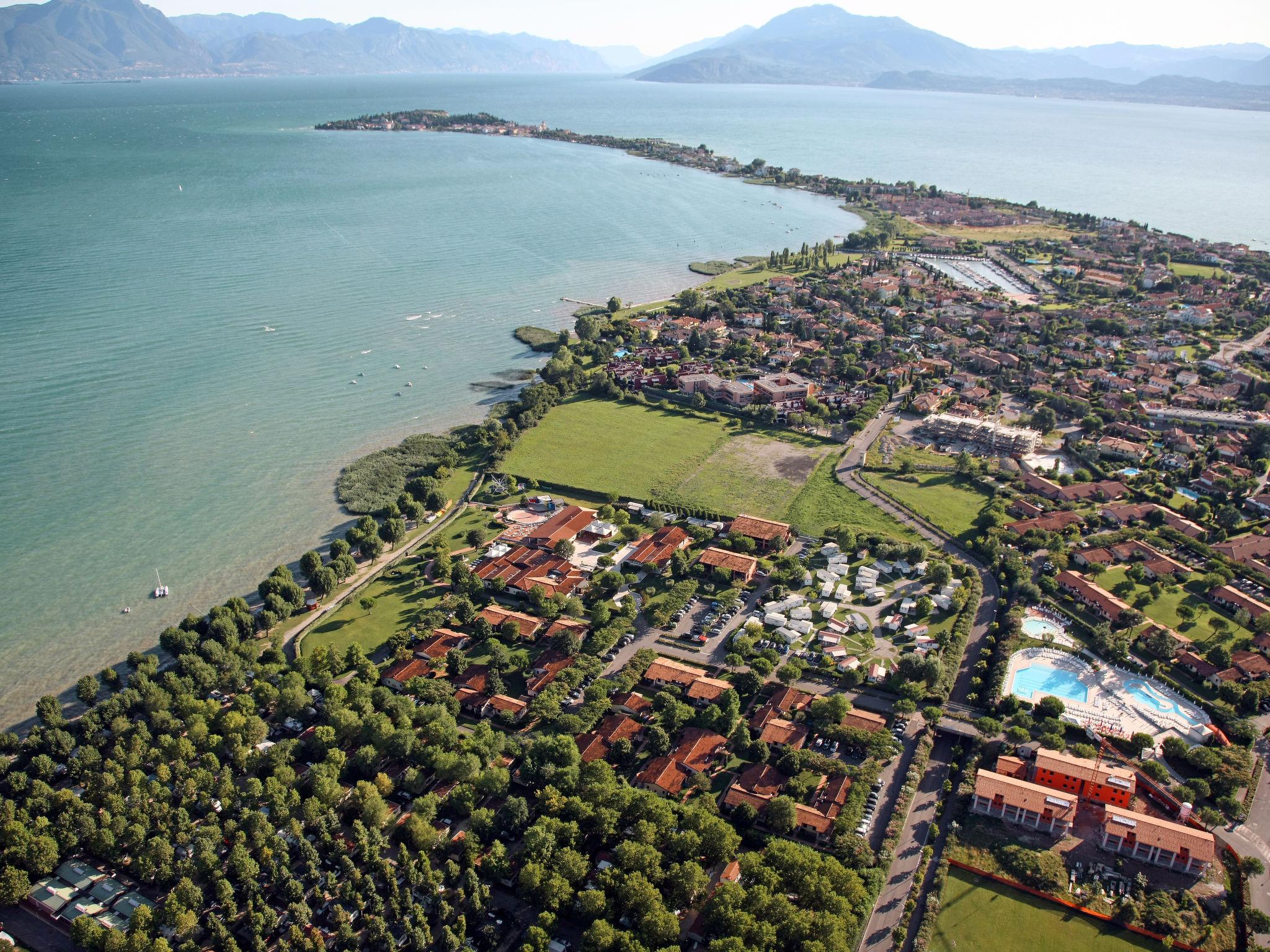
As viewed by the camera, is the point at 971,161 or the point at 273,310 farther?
the point at 971,161

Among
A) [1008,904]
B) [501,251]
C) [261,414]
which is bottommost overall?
[1008,904]

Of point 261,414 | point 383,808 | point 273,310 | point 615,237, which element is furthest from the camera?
point 615,237

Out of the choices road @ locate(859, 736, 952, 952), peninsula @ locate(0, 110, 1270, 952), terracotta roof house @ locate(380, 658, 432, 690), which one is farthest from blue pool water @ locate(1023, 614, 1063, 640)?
terracotta roof house @ locate(380, 658, 432, 690)

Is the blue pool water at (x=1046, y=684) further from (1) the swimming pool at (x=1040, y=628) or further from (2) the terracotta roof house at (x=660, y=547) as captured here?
(2) the terracotta roof house at (x=660, y=547)

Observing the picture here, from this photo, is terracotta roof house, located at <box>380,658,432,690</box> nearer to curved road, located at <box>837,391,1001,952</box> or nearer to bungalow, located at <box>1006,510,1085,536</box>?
curved road, located at <box>837,391,1001,952</box>

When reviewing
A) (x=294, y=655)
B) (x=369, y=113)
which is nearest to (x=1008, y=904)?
(x=294, y=655)

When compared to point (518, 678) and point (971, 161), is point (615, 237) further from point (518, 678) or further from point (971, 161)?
point (971, 161)
